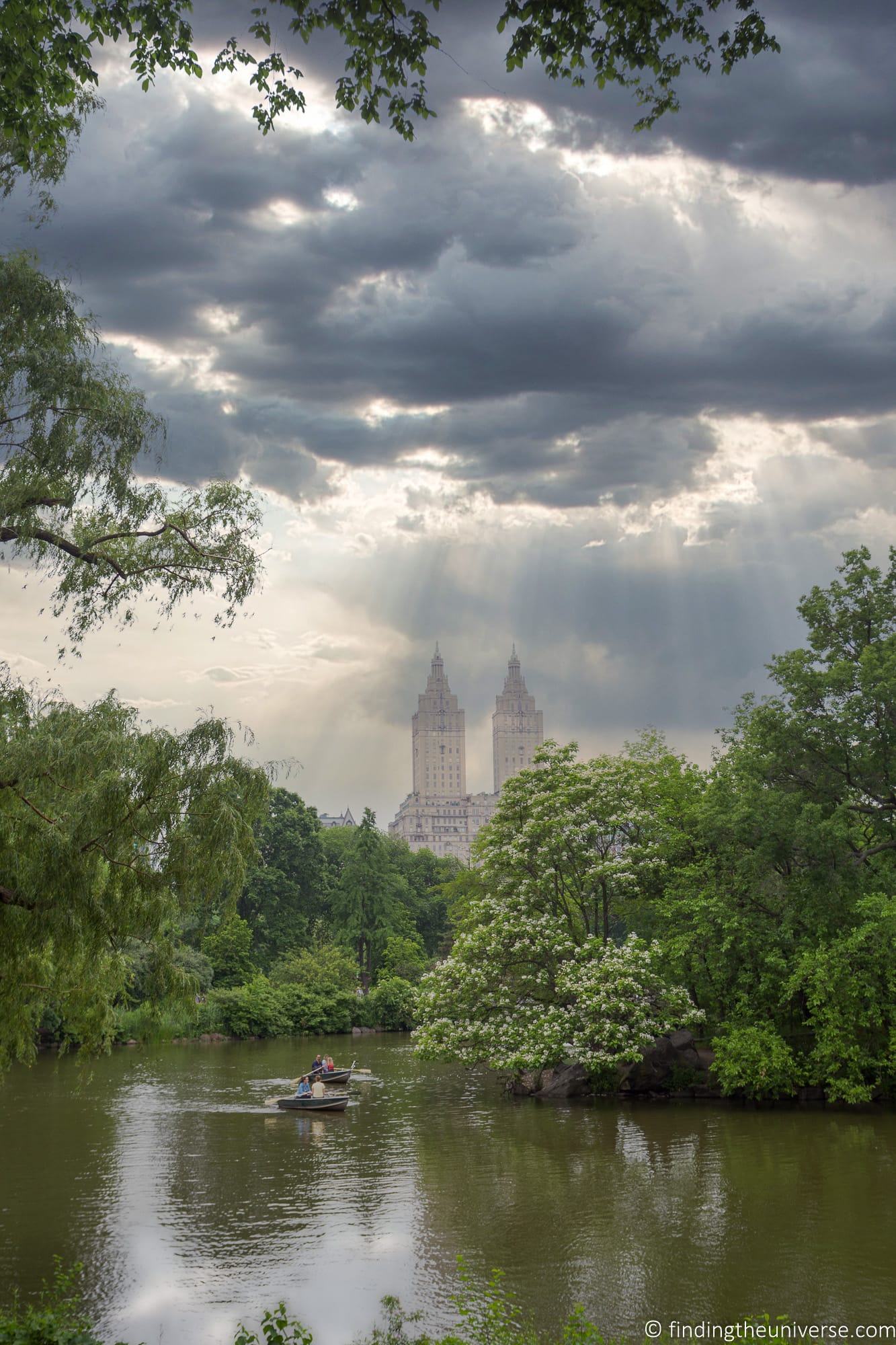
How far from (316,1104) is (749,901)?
502 inches

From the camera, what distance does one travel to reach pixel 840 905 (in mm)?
25453

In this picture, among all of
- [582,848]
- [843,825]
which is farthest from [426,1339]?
[582,848]

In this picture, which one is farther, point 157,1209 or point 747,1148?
point 747,1148

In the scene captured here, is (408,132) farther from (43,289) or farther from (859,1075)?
(859,1075)

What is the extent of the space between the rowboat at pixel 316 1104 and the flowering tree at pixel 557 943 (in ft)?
8.36

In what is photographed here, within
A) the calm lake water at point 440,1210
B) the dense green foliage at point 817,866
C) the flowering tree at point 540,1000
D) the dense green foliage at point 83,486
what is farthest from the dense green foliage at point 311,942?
the dense green foliage at point 83,486

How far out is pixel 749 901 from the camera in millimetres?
27656

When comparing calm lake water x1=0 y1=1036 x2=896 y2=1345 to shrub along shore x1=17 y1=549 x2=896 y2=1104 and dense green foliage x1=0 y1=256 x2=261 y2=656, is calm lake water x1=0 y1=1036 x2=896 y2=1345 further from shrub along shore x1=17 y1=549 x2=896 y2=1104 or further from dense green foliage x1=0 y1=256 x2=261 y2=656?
dense green foliage x1=0 y1=256 x2=261 y2=656

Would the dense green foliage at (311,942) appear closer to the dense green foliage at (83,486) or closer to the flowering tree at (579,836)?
the flowering tree at (579,836)

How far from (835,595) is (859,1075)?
11.8 meters

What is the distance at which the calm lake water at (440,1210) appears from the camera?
12.7 meters

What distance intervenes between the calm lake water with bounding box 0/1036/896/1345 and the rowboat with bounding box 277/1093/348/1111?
37 cm

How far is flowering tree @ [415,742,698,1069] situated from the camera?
85.7 ft

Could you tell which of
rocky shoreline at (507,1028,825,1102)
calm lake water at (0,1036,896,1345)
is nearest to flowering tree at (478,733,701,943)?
rocky shoreline at (507,1028,825,1102)
